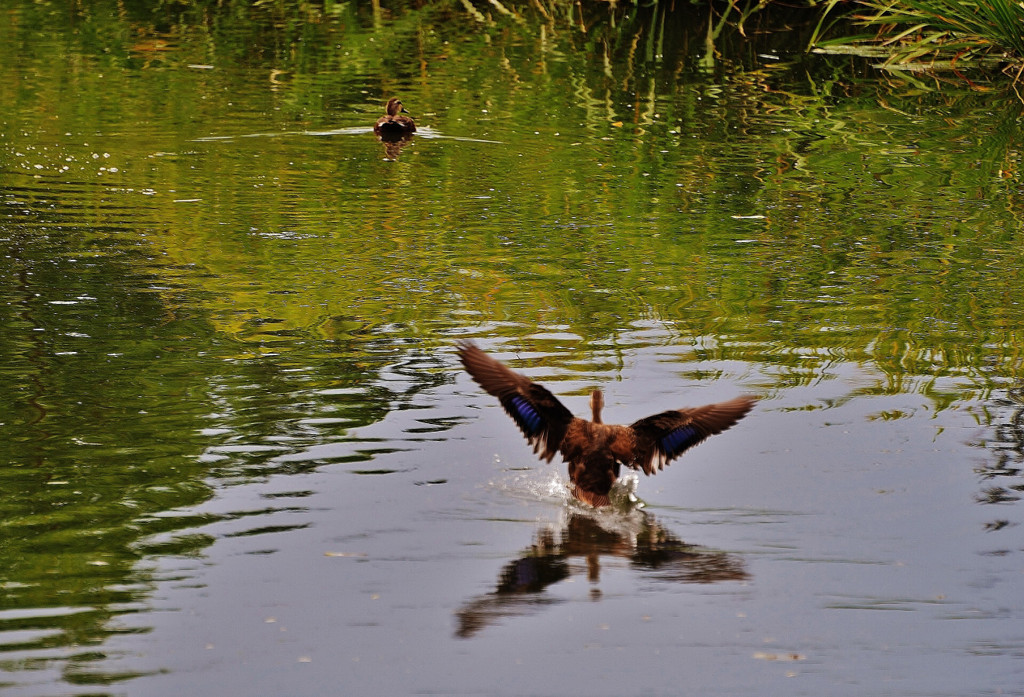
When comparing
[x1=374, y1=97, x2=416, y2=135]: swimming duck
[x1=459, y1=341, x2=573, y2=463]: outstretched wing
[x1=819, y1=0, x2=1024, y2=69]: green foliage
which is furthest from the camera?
[x1=819, y1=0, x2=1024, y2=69]: green foliage

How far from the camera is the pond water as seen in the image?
518 cm

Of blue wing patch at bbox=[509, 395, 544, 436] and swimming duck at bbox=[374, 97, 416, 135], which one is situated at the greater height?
swimming duck at bbox=[374, 97, 416, 135]

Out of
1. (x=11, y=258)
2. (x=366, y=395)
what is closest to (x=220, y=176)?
(x=11, y=258)

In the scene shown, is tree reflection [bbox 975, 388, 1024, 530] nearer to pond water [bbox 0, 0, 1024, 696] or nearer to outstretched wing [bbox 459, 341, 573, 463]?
pond water [bbox 0, 0, 1024, 696]

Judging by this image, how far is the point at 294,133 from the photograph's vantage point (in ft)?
50.2

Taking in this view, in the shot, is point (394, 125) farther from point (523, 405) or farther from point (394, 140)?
point (523, 405)

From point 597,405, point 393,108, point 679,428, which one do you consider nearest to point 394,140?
point 393,108

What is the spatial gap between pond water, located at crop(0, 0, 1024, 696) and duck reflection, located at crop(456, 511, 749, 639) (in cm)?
2

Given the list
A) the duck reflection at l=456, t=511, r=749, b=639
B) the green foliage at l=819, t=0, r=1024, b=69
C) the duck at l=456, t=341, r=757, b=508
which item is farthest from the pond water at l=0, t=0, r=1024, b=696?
the green foliage at l=819, t=0, r=1024, b=69

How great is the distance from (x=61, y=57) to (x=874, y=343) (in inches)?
563

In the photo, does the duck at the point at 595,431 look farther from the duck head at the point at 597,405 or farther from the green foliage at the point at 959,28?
the green foliage at the point at 959,28

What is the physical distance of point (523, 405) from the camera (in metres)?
6.61

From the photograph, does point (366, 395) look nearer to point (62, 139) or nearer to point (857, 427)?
point (857, 427)

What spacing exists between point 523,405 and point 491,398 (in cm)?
125
